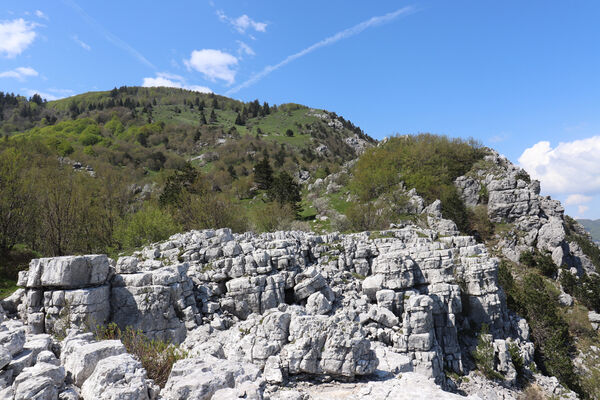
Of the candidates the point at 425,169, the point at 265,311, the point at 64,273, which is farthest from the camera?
the point at 425,169

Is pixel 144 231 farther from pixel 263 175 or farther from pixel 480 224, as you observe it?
pixel 480 224

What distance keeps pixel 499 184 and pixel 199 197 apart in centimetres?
4931

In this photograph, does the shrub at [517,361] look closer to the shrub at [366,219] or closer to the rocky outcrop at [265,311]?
the rocky outcrop at [265,311]

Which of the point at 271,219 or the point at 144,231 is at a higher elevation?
the point at 271,219

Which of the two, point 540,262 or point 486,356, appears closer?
point 486,356

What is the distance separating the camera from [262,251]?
843 inches

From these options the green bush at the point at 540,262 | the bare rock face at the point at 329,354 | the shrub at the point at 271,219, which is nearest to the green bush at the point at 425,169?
the green bush at the point at 540,262

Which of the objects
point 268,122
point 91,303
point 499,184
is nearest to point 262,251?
point 91,303

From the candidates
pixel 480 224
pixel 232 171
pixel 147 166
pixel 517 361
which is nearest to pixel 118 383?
pixel 517 361

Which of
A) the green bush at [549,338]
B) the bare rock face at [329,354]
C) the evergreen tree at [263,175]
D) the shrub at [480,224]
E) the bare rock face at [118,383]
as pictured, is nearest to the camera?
the bare rock face at [118,383]

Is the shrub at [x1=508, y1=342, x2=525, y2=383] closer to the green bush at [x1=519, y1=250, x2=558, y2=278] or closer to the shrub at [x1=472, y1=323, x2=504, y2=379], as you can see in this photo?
the shrub at [x1=472, y1=323, x2=504, y2=379]

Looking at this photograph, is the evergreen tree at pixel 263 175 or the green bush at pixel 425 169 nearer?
the green bush at pixel 425 169

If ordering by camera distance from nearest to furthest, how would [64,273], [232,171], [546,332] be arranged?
[64,273] → [546,332] → [232,171]

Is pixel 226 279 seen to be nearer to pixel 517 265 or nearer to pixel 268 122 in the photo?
pixel 517 265
